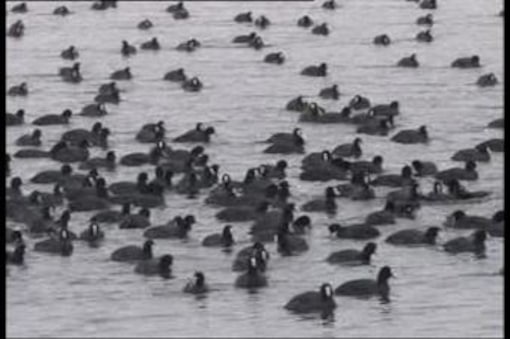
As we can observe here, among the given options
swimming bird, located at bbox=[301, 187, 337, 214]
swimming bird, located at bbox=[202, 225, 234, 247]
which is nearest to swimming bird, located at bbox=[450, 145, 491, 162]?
swimming bird, located at bbox=[301, 187, 337, 214]

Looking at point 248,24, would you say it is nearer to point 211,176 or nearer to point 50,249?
point 211,176

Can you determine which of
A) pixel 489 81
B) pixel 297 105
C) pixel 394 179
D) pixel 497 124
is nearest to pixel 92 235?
pixel 394 179

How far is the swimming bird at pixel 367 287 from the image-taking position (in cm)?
5088

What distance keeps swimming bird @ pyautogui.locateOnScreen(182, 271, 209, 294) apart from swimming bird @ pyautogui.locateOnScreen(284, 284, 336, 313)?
1878mm

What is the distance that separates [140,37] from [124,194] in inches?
1134

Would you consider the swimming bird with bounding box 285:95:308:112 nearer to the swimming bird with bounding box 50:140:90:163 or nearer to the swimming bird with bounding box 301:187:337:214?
the swimming bird with bounding box 50:140:90:163

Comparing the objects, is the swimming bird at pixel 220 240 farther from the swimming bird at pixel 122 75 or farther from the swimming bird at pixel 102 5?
the swimming bird at pixel 102 5

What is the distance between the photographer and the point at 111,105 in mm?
74000

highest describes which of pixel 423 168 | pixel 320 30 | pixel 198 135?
pixel 320 30

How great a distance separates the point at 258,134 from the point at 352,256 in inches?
590

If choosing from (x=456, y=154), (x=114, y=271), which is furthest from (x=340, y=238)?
(x=456, y=154)

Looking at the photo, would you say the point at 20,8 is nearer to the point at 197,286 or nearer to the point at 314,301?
the point at 197,286

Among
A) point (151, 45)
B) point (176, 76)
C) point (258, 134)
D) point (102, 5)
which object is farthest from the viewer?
point (102, 5)

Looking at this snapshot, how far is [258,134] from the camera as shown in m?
68.2
